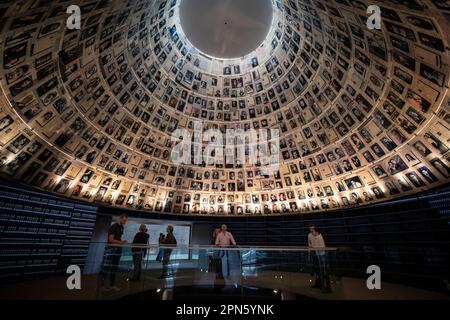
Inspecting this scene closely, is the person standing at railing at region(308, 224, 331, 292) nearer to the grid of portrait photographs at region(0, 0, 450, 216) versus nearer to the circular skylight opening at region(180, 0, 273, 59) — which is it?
the grid of portrait photographs at region(0, 0, 450, 216)

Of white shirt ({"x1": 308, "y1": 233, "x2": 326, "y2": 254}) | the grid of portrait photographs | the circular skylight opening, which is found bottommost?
white shirt ({"x1": 308, "y1": 233, "x2": 326, "y2": 254})

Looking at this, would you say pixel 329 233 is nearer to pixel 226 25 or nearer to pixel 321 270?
pixel 321 270

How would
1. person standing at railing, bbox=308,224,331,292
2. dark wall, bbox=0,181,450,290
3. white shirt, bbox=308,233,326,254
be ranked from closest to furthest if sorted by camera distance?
person standing at railing, bbox=308,224,331,292 → white shirt, bbox=308,233,326,254 → dark wall, bbox=0,181,450,290

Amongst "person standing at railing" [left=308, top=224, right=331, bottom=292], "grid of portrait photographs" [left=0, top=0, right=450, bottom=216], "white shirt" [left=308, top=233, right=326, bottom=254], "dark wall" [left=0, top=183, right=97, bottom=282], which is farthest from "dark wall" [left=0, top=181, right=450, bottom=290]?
"person standing at railing" [left=308, top=224, right=331, bottom=292]

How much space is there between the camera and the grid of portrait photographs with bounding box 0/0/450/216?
28.2 ft

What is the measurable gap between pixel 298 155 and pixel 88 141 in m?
13.0

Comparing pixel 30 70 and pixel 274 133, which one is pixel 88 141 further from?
pixel 274 133

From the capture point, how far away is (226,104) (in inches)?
656

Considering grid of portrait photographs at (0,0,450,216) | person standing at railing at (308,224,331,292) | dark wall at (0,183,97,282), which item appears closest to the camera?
person standing at railing at (308,224,331,292)

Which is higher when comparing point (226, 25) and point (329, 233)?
point (226, 25)

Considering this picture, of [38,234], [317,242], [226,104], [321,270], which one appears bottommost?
[321,270]

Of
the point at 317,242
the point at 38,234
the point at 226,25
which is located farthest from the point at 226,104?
the point at 38,234

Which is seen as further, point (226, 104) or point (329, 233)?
point (226, 104)

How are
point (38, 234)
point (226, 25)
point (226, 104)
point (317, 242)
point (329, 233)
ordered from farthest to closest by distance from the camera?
point (226, 104)
point (226, 25)
point (329, 233)
point (38, 234)
point (317, 242)
